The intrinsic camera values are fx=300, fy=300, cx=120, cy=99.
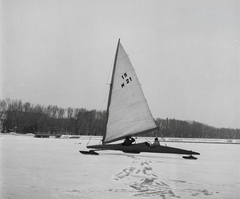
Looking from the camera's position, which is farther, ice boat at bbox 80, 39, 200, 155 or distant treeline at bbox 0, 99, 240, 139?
distant treeline at bbox 0, 99, 240, 139

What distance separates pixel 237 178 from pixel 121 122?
7.71 meters

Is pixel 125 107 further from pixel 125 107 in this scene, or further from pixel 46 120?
pixel 46 120

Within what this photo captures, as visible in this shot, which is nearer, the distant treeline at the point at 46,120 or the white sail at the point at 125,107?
the white sail at the point at 125,107

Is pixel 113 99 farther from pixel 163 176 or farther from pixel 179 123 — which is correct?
pixel 179 123

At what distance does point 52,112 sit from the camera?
9931 centimetres

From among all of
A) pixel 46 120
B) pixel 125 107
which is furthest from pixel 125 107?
pixel 46 120

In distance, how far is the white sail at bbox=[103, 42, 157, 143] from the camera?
15.5 m

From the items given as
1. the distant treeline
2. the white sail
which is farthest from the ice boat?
the distant treeline

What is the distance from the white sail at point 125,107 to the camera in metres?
15.5

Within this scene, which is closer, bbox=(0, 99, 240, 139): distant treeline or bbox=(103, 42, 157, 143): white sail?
bbox=(103, 42, 157, 143): white sail

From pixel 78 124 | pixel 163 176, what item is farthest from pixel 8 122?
pixel 163 176

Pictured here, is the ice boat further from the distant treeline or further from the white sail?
the distant treeline

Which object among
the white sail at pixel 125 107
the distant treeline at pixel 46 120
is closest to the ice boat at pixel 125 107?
the white sail at pixel 125 107

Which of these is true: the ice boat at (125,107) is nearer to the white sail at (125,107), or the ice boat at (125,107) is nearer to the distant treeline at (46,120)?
the white sail at (125,107)
